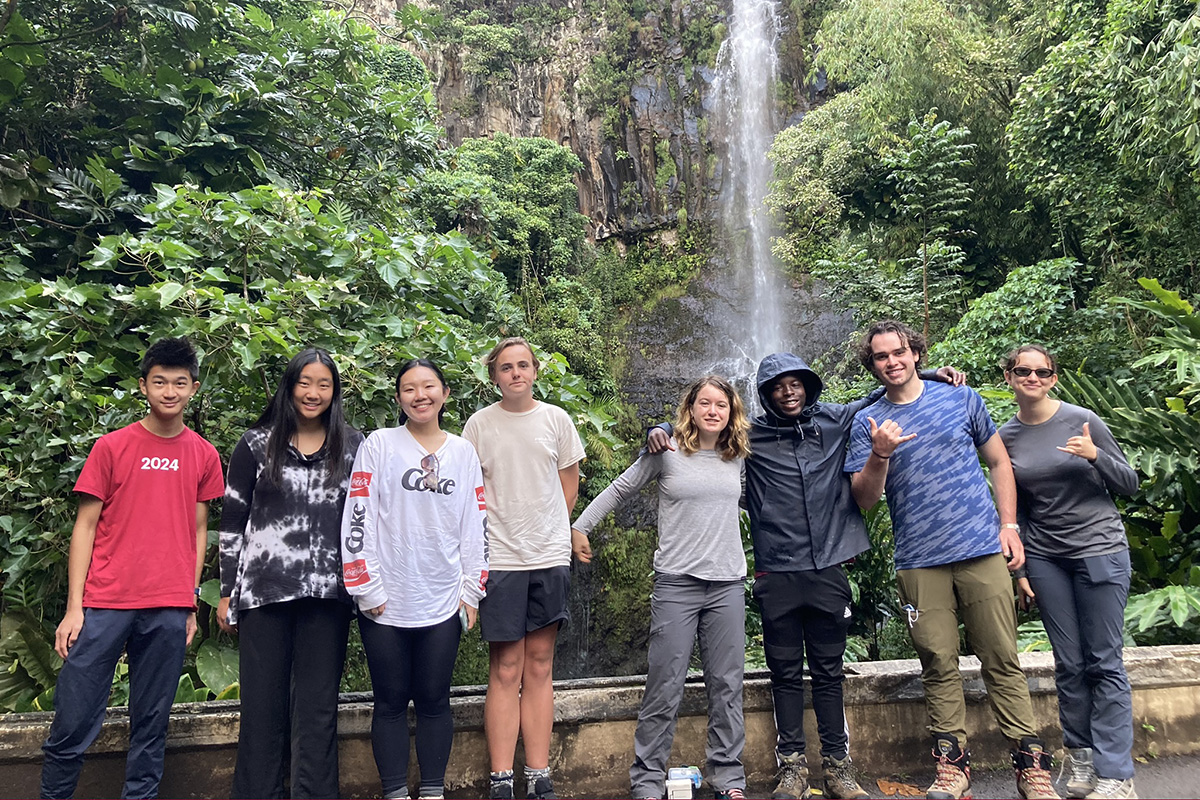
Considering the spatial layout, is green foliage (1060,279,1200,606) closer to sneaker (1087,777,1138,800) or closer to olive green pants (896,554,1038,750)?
sneaker (1087,777,1138,800)

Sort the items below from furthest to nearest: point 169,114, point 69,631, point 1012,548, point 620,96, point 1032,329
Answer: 1. point 620,96
2. point 1032,329
3. point 169,114
4. point 1012,548
5. point 69,631

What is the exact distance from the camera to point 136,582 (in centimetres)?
247

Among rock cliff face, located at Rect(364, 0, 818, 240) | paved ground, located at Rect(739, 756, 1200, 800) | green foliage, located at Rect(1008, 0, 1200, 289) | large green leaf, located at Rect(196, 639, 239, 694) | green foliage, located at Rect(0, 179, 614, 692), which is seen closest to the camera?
paved ground, located at Rect(739, 756, 1200, 800)

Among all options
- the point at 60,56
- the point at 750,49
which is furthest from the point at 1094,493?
the point at 750,49

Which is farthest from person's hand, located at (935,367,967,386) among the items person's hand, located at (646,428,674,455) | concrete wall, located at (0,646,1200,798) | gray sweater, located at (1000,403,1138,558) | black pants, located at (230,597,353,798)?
black pants, located at (230,597,353,798)

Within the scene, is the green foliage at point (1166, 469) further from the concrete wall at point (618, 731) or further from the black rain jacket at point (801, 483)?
the black rain jacket at point (801, 483)

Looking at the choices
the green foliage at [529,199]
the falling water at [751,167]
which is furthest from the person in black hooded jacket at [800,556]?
the falling water at [751,167]

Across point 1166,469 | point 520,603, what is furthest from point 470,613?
point 1166,469

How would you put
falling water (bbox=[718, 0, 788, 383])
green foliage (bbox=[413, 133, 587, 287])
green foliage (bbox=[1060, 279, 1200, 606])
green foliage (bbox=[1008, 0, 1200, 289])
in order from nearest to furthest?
green foliage (bbox=[1060, 279, 1200, 606]) < green foliage (bbox=[1008, 0, 1200, 289]) < green foliage (bbox=[413, 133, 587, 287]) < falling water (bbox=[718, 0, 788, 383])

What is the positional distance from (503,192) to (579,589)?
9.82m

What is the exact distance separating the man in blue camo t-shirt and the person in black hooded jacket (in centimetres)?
15

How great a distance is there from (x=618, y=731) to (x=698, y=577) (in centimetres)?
71

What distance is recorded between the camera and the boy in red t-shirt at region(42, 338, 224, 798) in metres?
2.40

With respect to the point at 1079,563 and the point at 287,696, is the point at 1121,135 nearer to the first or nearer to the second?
the point at 1079,563
